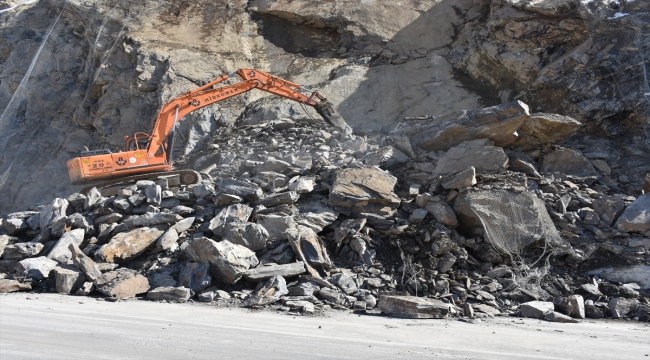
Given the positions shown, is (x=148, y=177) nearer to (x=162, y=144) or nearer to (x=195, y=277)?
(x=162, y=144)

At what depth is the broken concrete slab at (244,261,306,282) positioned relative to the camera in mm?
6424

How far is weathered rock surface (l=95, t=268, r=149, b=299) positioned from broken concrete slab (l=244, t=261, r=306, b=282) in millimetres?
1089

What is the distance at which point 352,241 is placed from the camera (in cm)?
721

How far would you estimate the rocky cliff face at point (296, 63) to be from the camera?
11.8 m

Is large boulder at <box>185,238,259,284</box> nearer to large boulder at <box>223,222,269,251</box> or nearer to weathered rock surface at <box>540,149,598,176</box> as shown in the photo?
large boulder at <box>223,222,269,251</box>

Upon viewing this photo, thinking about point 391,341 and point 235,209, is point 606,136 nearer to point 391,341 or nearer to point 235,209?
point 235,209

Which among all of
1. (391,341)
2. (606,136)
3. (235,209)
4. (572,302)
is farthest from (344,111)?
(391,341)

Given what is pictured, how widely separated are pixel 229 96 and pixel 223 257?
535 cm

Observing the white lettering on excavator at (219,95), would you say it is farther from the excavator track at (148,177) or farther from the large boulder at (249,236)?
the large boulder at (249,236)

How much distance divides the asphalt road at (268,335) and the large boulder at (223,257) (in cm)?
53

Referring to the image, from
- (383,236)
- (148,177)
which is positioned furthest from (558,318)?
(148,177)

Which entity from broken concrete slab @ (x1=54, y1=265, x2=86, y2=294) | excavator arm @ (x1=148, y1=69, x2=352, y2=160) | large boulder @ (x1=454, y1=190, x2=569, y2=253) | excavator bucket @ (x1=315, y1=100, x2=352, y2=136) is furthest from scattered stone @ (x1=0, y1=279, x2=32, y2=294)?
excavator bucket @ (x1=315, y1=100, x2=352, y2=136)

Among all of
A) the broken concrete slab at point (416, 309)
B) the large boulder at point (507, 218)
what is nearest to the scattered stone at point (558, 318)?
the broken concrete slab at point (416, 309)

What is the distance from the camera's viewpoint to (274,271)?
21.2ft
